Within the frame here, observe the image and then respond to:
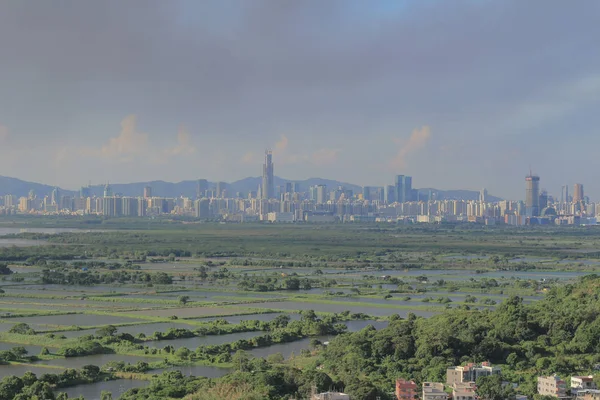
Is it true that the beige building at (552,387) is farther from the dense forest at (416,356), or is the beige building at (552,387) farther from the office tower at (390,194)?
the office tower at (390,194)

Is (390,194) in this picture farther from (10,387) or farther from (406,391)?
(10,387)

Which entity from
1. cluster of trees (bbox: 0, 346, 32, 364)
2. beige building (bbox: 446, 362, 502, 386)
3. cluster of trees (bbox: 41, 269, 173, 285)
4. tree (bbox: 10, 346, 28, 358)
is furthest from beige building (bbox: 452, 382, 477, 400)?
cluster of trees (bbox: 41, 269, 173, 285)

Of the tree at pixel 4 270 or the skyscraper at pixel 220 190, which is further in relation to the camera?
the skyscraper at pixel 220 190

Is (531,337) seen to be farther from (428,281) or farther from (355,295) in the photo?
(428,281)

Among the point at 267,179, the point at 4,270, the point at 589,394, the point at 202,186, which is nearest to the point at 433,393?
the point at 589,394

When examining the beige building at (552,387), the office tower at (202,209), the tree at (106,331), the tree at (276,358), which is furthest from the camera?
the office tower at (202,209)

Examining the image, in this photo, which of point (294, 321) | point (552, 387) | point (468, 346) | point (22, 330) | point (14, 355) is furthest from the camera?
point (294, 321)

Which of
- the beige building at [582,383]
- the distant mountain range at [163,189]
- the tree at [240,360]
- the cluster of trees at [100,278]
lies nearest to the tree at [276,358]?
the tree at [240,360]
